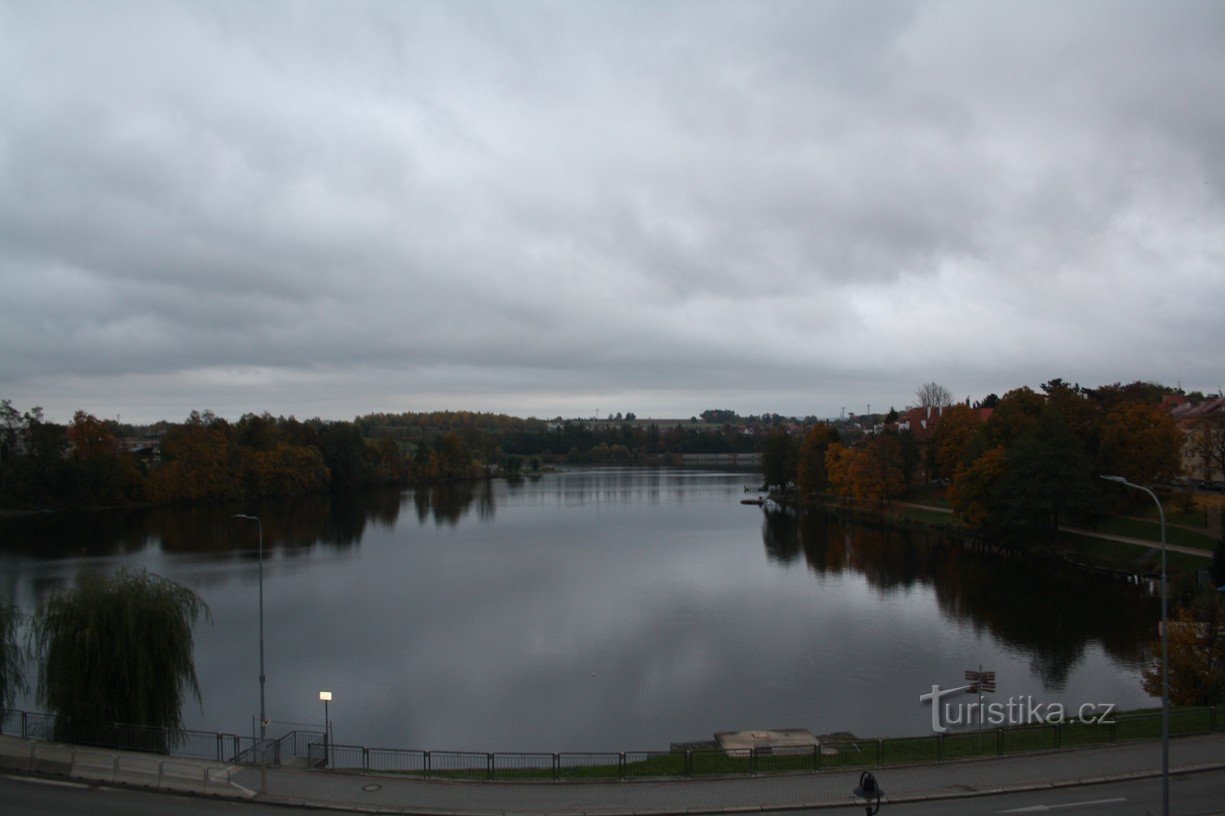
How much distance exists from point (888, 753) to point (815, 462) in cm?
6040

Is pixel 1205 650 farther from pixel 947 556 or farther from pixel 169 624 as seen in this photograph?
pixel 947 556

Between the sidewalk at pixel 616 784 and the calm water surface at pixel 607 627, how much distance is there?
559 cm

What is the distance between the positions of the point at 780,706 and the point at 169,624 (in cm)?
1383

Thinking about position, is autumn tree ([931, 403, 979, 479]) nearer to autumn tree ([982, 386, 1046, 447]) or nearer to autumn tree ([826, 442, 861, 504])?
autumn tree ([982, 386, 1046, 447])

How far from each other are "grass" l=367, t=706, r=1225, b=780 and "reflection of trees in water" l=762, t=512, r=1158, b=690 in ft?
25.4

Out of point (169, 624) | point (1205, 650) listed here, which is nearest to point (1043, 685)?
point (1205, 650)

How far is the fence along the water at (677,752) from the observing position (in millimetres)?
13164

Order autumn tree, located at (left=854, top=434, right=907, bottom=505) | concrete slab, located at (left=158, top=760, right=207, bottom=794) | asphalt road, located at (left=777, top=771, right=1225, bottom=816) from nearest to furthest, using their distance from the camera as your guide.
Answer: asphalt road, located at (left=777, top=771, right=1225, bottom=816)
concrete slab, located at (left=158, top=760, right=207, bottom=794)
autumn tree, located at (left=854, top=434, right=907, bottom=505)

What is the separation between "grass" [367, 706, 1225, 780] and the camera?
13000 millimetres

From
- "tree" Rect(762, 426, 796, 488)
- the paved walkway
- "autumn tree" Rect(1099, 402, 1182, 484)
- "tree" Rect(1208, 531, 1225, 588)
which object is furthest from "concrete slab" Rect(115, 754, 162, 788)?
"tree" Rect(762, 426, 796, 488)

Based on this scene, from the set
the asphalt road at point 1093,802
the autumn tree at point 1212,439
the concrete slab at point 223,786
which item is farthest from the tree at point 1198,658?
the autumn tree at point 1212,439

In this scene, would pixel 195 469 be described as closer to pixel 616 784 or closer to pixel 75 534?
pixel 75 534

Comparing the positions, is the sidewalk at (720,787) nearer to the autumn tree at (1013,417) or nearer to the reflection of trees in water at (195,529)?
the reflection of trees in water at (195,529)

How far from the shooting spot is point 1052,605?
103ft
